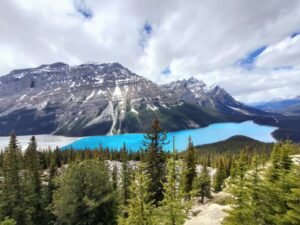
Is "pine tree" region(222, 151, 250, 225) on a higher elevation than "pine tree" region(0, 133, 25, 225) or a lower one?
higher

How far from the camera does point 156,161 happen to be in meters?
27.7

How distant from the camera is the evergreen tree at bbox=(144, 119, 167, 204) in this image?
26906mm

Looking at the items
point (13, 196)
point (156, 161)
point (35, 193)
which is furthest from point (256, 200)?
point (35, 193)

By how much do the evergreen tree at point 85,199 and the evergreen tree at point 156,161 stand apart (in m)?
5.62

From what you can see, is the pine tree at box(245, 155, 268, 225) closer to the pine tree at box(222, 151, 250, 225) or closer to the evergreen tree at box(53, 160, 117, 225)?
the pine tree at box(222, 151, 250, 225)

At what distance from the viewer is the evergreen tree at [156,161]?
88.3ft

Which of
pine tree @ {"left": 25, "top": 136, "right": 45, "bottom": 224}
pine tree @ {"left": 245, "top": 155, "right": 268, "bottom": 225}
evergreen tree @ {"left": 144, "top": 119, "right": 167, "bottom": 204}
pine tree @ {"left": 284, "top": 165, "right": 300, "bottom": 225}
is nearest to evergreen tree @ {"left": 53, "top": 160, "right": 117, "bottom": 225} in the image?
evergreen tree @ {"left": 144, "top": 119, "right": 167, "bottom": 204}

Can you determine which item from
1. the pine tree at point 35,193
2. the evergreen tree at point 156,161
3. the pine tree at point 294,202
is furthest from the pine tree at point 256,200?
the pine tree at point 35,193

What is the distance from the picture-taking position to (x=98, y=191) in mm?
27859

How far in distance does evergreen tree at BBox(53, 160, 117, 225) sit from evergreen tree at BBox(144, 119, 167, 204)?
562cm

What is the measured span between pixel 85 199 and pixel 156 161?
348 inches

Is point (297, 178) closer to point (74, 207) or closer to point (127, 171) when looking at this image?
point (74, 207)

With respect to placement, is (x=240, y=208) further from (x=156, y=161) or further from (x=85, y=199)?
(x=85, y=199)

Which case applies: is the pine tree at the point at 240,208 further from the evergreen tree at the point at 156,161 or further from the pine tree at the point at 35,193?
the pine tree at the point at 35,193
